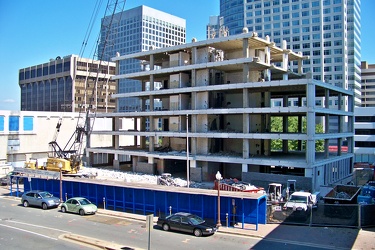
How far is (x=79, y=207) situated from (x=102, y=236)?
7.74 meters

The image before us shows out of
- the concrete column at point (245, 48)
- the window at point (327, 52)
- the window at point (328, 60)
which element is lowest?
the concrete column at point (245, 48)

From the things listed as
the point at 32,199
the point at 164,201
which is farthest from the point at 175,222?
the point at 32,199

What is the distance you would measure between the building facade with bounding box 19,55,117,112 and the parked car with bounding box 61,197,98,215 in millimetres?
99845

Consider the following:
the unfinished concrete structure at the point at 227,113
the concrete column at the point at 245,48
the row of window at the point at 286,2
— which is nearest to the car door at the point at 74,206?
the unfinished concrete structure at the point at 227,113

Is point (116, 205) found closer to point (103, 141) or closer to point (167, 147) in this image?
point (167, 147)

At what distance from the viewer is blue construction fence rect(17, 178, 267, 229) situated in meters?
28.5

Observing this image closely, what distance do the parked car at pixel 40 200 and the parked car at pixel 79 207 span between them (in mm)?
1922

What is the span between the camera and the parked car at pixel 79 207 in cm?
3238

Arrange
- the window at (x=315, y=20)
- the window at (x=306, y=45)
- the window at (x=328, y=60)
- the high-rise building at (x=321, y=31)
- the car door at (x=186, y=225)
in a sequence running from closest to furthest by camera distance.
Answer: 1. the car door at (x=186, y=225)
2. the high-rise building at (x=321, y=31)
3. the window at (x=328, y=60)
4. the window at (x=315, y=20)
5. the window at (x=306, y=45)

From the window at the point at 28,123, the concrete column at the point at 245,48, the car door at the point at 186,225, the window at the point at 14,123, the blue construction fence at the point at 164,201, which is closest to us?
the car door at the point at 186,225

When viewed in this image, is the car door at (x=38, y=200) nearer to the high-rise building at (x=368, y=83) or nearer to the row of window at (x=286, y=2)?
the row of window at (x=286, y=2)

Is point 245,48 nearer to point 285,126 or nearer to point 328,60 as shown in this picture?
point 285,126

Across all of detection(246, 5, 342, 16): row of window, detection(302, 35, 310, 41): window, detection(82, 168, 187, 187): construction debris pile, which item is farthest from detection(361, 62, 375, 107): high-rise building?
detection(82, 168, 187, 187): construction debris pile

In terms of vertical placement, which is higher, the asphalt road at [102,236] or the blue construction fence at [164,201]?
the blue construction fence at [164,201]
